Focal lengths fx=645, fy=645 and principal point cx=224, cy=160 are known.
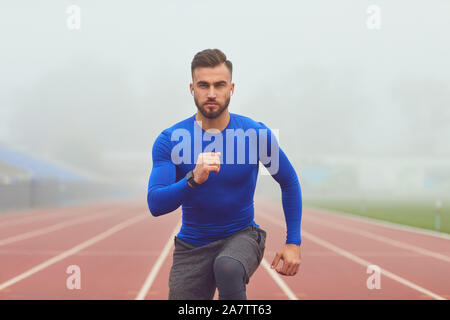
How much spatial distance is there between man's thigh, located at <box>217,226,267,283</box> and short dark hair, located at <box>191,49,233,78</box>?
2.68 ft

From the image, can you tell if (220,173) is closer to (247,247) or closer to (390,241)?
(247,247)

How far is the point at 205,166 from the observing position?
2.80m

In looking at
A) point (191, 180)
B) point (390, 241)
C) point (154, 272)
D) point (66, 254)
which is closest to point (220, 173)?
point (191, 180)

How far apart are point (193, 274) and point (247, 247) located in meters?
0.34

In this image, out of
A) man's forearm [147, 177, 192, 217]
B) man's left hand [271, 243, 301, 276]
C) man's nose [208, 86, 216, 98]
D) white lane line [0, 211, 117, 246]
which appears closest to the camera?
man's forearm [147, 177, 192, 217]

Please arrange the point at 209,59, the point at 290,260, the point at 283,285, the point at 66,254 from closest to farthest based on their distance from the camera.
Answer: the point at 209,59, the point at 290,260, the point at 283,285, the point at 66,254

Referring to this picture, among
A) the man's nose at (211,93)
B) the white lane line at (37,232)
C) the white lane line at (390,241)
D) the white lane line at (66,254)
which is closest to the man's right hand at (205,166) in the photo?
the man's nose at (211,93)

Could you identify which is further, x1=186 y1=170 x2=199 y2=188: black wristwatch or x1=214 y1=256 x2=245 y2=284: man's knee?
x1=214 y1=256 x2=245 y2=284: man's knee

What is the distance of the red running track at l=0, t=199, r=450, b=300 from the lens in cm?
820

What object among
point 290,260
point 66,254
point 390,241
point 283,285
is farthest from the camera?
point 390,241

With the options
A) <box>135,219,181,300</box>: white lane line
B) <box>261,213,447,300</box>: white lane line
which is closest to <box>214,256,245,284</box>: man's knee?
<box>135,219,181,300</box>: white lane line

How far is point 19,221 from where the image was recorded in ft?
73.6

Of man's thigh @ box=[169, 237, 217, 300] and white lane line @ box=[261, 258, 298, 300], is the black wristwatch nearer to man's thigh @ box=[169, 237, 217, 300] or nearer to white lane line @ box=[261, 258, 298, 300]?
man's thigh @ box=[169, 237, 217, 300]

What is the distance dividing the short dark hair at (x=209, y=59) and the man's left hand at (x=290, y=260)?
3.07 ft
